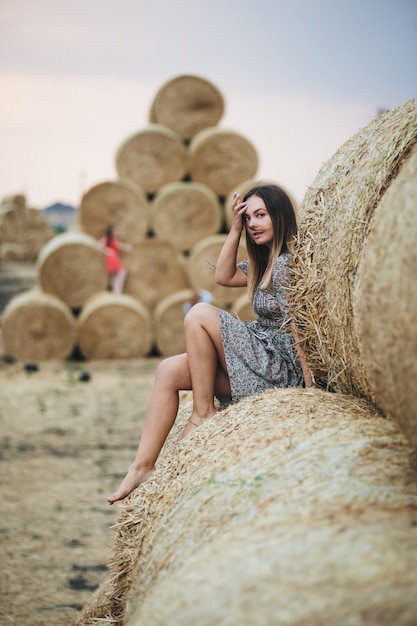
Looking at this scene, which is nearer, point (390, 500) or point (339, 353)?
point (390, 500)

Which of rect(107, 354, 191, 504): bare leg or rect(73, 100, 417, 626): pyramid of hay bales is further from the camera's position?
rect(107, 354, 191, 504): bare leg

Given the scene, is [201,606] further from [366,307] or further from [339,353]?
[339,353]

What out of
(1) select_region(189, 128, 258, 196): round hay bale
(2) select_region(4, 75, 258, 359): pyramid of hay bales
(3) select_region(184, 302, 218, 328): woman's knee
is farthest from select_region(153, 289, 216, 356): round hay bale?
(3) select_region(184, 302, 218, 328): woman's knee

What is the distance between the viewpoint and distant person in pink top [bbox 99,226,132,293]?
389 inches

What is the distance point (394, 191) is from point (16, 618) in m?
2.70

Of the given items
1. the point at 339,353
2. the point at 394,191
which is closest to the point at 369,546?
the point at 394,191

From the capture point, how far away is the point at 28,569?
4.06m

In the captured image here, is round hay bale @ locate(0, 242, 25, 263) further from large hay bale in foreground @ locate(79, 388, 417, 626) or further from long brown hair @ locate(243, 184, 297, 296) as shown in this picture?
large hay bale in foreground @ locate(79, 388, 417, 626)

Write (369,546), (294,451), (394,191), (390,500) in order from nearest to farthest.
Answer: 1. (369,546)
2. (390,500)
3. (394,191)
4. (294,451)

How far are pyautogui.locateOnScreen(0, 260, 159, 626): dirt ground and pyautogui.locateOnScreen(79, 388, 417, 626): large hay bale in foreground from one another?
82 centimetres

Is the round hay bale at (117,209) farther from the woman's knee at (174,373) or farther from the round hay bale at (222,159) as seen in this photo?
the woman's knee at (174,373)

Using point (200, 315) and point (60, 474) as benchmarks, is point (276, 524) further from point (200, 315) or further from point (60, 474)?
point (60, 474)

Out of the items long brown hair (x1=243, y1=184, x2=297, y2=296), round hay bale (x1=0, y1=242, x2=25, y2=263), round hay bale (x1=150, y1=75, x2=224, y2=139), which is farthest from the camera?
round hay bale (x1=0, y1=242, x2=25, y2=263)

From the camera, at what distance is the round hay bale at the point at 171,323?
389 inches
